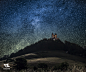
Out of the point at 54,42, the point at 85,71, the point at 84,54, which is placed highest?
the point at 85,71

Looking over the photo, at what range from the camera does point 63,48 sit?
110688 millimetres

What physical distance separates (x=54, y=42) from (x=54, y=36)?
708cm

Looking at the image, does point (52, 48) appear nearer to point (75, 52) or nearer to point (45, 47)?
point (45, 47)

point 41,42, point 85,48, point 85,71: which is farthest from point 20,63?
point 41,42

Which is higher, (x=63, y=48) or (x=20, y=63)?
(x=20, y=63)

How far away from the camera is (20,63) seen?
102 feet

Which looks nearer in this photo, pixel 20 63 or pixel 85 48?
pixel 20 63

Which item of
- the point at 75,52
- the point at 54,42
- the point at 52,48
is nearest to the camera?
the point at 75,52

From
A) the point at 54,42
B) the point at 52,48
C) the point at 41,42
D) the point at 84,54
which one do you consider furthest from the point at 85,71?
the point at 41,42

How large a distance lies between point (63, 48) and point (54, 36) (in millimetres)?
18267

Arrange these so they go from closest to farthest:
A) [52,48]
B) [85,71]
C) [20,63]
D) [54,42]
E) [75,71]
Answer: [75,71]
[85,71]
[20,63]
[52,48]
[54,42]

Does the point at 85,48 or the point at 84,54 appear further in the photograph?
the point at 85,48

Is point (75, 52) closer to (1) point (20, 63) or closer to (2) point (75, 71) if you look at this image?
(1) point (20, 63)

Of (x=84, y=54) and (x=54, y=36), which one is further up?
(x=54, y=36)
